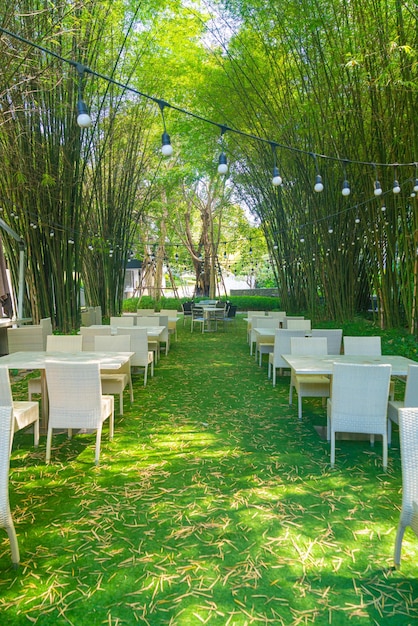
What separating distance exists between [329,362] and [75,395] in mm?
1996

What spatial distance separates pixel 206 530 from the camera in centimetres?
214

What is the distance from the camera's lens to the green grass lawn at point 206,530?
163 centimetres

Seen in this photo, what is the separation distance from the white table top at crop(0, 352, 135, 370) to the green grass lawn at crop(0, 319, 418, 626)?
613mm

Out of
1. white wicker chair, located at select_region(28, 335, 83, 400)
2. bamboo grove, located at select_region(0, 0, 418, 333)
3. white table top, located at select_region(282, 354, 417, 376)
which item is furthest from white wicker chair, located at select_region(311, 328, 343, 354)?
white wicker chair, located at select_region(28, 335, 83, 400)

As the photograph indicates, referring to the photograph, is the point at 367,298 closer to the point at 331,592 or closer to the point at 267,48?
the point at 267,48

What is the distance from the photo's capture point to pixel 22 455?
3082mm

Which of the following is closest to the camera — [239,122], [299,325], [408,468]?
[408,468]

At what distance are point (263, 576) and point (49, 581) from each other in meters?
0.87

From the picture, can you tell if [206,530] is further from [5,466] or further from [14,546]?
[5,466]

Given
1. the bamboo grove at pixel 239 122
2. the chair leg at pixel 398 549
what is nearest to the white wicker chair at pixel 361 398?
the chair leg at pixel 398 549

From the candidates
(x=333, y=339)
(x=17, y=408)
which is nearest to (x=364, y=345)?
(x=333, y=339)

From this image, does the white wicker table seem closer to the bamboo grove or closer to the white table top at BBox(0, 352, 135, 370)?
the white table top at BBox(0, 352, 135, 370)

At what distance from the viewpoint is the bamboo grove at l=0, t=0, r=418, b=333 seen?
4.71m

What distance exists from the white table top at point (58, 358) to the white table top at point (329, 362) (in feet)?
4.49
